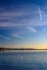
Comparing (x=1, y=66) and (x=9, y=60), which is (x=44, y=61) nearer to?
(x=9, y=60)

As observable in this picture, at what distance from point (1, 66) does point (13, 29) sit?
65 centimetres

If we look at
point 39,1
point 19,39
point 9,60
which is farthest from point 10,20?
point 9,60

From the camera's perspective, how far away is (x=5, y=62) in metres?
2.05

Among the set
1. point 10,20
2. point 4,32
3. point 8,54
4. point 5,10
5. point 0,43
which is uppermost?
point 5,10

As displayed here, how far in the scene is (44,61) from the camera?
2.01 metres

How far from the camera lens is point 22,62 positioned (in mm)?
2018

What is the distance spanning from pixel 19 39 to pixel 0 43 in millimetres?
313

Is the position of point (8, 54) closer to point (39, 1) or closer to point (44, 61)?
point (44, 61)

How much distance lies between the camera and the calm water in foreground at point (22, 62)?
2.00 metres

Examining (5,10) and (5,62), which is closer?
(5,10)

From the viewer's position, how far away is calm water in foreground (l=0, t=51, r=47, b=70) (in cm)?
200

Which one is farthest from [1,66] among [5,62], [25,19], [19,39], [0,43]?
[25,19]

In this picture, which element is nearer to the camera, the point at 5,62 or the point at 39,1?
the point at 39,1

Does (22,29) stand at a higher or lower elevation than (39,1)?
lower
